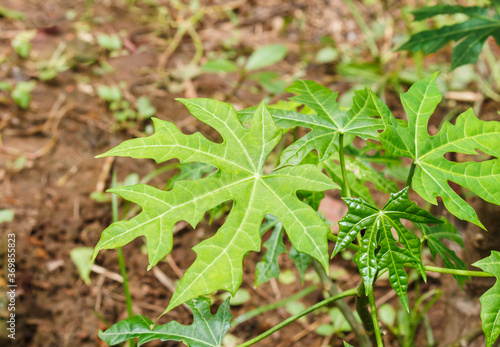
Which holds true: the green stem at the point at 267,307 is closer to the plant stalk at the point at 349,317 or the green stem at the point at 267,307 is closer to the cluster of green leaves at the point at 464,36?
the plant stalk at the point at 349,317

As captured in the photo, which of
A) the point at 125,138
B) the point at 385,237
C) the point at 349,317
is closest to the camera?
the point at 385,237

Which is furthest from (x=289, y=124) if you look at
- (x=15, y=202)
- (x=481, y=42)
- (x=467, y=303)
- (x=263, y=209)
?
(x=15, y=202)

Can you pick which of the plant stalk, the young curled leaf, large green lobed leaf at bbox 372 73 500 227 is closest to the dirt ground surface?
the plant stalk

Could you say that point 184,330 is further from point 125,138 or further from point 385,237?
point 125,138

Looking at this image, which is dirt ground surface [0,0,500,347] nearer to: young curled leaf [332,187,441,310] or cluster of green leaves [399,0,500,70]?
cluster of green leaves [399,0,500,70]

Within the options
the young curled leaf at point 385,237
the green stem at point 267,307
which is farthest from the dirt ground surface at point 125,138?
the young curled leaf at point 385,237

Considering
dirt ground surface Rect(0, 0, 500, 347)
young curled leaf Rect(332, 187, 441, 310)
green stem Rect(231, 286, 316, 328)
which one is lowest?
green stem Rect(231, 286, 316, 328)

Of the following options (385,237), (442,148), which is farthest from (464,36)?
(385,237)

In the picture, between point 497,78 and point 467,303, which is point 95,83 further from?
point 497,78
